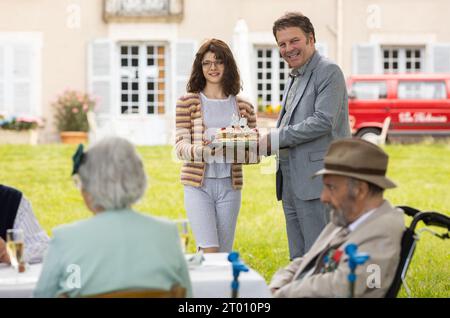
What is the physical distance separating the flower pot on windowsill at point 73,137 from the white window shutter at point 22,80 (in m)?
1.23

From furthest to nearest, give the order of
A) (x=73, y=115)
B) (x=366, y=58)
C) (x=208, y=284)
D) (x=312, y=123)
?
1. (x=366, y=58)
2. (x=73, y=115)
3. (x=312, y=123)
4. (x=208, y=284)

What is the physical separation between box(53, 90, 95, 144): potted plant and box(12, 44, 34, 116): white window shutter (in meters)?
0.71

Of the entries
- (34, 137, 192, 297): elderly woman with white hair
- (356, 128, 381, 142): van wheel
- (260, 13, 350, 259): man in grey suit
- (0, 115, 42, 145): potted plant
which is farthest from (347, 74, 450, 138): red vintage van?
(34, 137, 192, 297): elderly woman with white hair

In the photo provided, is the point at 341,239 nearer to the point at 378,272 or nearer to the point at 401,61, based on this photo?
the point at 378,272

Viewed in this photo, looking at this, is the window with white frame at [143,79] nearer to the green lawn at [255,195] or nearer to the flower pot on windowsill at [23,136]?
the flower pot on windowsill at [23,136]

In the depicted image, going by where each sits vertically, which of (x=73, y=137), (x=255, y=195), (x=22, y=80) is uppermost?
(x=22, y=80)

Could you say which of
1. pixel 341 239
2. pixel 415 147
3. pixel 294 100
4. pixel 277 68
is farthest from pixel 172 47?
pixel 341 239

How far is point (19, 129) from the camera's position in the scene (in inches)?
680

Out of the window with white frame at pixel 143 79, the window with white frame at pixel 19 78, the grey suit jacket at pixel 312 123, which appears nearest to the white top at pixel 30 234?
the grey suit jacket at pixel 312 123

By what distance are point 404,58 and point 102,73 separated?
5961 millimetres

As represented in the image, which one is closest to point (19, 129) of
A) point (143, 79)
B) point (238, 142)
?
point (143, 79)

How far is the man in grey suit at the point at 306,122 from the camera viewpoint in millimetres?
4648

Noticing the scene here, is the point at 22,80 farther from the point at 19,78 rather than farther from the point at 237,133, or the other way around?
the point at 237,133

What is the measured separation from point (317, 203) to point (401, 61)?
15.5 meters
